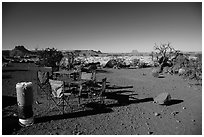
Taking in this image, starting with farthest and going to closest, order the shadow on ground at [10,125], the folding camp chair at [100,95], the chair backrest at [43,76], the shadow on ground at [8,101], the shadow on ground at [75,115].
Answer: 1. the chair backrest at [43,76]
2. the folding camp chair at [100,95]
3. the shadow on ground at [8,101]
4. the shadow on ground at [75,115]
5. the shadow on ground at [10,125]

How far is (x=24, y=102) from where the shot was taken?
14.2ft

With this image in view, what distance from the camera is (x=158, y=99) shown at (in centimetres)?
629

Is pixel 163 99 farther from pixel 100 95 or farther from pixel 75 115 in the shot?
pixel 75 115

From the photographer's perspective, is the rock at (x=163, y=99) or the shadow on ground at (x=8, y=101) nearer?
the shadow on ground at (x=8, y=101)

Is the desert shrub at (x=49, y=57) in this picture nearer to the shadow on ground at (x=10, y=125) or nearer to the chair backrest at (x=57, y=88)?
the chair backrest at (x=57, y=88)

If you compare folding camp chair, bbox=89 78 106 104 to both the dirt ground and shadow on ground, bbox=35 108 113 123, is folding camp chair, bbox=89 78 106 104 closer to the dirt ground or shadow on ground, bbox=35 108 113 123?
the dirt ground

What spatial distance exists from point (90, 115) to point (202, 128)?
2.69 m

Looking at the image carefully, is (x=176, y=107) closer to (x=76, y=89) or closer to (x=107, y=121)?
(x=107, y=121)

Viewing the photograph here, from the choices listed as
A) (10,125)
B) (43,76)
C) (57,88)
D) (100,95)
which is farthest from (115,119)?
(43,76)

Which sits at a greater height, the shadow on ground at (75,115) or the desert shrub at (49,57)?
the desert shrub at (49,57)

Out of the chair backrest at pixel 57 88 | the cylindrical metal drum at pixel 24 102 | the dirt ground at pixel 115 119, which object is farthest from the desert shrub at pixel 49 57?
the cylindrical metal drum at pixel 24 102

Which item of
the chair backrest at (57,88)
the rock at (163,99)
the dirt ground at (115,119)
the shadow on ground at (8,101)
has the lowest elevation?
the dirt ground at (115,119)

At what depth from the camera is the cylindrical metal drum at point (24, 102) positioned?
4.29 metres

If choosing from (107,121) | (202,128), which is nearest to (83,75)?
(107,121)
